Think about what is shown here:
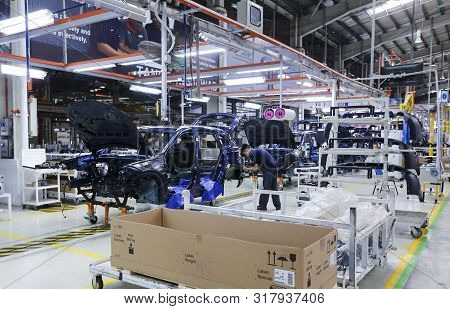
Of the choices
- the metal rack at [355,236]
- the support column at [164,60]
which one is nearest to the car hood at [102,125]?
the support column at [164,60]

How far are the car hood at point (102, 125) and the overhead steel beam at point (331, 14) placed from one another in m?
9.02

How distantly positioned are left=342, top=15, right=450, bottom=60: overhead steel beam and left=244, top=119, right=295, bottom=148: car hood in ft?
28.1

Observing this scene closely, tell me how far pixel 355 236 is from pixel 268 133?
278 inches

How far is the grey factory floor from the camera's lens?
3.55 metres

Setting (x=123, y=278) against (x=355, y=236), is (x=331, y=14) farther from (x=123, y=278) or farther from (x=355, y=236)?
(x=123, y=278)

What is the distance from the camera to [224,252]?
2344 mm

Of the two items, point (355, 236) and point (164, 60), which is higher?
point (164, 60)

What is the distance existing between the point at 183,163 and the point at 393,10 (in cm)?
1087

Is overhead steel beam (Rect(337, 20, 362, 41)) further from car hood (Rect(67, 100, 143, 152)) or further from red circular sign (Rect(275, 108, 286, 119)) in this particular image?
car hood (Rect(67, 100, 143, 152))

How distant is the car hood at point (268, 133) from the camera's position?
938 centimetres

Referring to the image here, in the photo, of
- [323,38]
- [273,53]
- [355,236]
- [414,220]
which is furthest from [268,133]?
[323,38]

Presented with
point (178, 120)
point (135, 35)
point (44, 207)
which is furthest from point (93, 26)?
point (44, 207)

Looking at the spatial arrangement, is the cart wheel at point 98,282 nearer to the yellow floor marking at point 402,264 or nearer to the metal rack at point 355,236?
the metal rack at point 355,236

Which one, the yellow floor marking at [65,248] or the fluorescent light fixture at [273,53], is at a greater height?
the fluorescent light fixture at [273,53]
